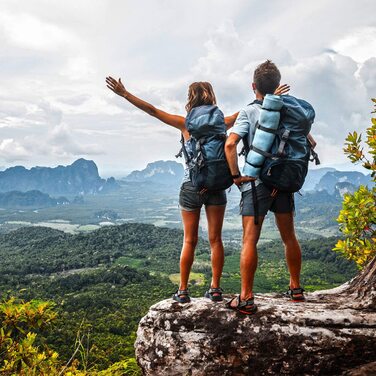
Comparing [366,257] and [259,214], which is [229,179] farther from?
[366,257]

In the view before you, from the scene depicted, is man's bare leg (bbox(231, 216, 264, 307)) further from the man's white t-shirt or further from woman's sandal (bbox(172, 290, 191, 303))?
woman's sandal (bbox(172, 290, 191, 303))

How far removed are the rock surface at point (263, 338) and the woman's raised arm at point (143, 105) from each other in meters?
2.31

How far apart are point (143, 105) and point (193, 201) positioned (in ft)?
4.38

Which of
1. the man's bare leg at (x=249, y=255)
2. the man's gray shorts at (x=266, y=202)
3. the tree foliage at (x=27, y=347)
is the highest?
the man's gray shorts at (x=266, y=202)

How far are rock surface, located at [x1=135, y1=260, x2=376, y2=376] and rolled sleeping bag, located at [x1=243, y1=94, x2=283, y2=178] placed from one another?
1.73 m

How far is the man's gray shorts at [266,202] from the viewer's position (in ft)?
13.7

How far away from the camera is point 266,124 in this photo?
404 centimetres

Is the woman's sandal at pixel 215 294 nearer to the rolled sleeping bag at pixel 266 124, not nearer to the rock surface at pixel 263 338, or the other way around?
the rock surface at pixel 263 338

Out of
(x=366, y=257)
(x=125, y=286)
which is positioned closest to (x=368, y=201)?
(x=366, y=257)

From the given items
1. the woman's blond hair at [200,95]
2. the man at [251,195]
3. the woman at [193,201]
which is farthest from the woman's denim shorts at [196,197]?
the woman's blond hair at [200,95]

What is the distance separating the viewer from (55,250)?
132250 millimetres

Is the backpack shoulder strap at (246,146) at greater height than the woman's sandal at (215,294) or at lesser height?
greater

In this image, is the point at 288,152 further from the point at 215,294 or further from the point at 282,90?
the point at 215,294

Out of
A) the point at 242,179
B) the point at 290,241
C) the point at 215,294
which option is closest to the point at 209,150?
the point at 242,179
